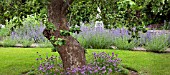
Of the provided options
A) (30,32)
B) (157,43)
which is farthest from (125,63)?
(30,32)

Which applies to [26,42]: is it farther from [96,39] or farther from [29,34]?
→ [96,39]

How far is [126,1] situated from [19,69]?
4.76 meters

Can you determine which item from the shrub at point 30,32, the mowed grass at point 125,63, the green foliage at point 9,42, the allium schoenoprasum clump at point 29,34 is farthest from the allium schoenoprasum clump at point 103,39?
the green foliage at point 9,42

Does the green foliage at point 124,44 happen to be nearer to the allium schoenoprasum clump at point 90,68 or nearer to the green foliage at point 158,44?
the green foliage at point 158,44

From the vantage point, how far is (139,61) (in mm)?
7289

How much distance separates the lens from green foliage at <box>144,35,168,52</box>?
9.36m

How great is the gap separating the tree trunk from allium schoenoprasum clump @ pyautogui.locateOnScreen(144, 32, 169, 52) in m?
4.80

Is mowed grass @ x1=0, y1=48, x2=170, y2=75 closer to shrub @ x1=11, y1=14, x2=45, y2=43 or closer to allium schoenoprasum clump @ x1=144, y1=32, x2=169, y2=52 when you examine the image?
allium schoenoprasum clump @ x1=144, y1=32, x2=169, y2=52

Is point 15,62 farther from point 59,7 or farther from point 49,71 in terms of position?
point 59,7

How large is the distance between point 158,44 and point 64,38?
5.20 m

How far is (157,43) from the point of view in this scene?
9.53m

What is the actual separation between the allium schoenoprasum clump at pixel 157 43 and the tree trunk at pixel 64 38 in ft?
15.7

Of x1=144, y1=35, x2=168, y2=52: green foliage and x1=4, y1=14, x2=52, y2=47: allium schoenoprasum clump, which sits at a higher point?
x1=4, y1=14, x2=52, y2=47: allium schoenoprasum clump

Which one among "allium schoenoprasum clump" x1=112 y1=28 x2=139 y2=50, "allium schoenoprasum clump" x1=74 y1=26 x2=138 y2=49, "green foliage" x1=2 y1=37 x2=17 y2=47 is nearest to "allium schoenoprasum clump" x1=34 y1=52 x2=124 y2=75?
"allium schoenoprasum clump" x1=112 y1=28 x2=139 y2=50
